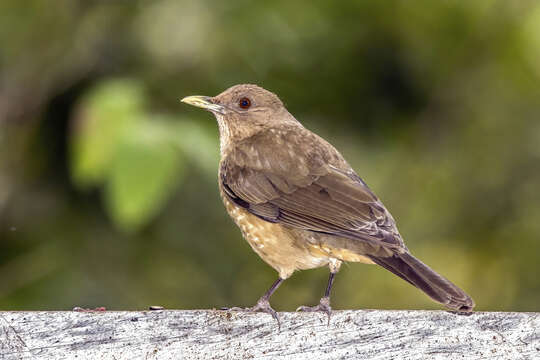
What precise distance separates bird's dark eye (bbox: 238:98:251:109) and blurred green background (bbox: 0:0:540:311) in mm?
225

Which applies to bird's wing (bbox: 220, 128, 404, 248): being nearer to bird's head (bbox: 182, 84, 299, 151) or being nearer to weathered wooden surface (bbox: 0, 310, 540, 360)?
bird's head (bbox: 182, 84, 299, 151)

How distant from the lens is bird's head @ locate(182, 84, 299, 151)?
482cm

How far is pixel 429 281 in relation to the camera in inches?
137

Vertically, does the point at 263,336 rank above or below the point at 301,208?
below

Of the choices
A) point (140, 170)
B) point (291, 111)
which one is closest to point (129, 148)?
point (140, 170)

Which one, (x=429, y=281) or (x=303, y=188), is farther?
(x=303, y=188)

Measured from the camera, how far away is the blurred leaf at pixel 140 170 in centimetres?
397

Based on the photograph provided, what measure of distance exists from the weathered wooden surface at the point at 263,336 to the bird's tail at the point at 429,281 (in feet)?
0.18

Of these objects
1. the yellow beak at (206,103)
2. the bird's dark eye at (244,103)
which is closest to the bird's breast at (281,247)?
the yellow beak at (206,103)

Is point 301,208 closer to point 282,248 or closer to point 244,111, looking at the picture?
point 282,248

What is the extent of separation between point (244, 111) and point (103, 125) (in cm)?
95

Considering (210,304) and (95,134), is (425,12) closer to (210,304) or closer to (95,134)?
(210,304)

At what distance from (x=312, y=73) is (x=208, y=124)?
81cm

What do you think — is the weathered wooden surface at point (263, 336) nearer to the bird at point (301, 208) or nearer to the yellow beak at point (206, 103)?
the bird at point (301, 208)
